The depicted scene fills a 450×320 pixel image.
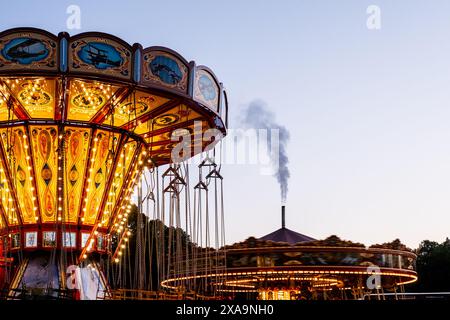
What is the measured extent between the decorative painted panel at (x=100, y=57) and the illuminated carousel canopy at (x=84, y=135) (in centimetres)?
3

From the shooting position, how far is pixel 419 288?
52.1 meters

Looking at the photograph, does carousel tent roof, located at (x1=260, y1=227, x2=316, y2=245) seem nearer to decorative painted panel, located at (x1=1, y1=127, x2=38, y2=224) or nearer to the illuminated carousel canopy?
the illuminated carousel canopy

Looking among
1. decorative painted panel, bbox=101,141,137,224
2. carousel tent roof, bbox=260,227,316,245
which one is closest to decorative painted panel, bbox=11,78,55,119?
decorative painted panel, bbox=101,141,137,224

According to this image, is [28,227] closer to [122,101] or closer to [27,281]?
[27,281]

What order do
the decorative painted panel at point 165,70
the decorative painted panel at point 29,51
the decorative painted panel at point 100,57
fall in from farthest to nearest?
1. the decorative painted panel at point 165,70
2. the decorative painted panel at point 100,57
3. the decorative painted panel at point 29,51

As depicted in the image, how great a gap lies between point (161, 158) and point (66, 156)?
5.65 metres

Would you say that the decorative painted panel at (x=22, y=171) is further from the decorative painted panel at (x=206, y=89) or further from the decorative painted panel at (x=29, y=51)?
the decorative painted panel at (x=206, y=89)

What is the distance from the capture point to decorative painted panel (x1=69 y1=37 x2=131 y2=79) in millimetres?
15242

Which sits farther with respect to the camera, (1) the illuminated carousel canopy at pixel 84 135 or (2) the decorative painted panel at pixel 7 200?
(2) the decorative painted panel at pixel 7 200

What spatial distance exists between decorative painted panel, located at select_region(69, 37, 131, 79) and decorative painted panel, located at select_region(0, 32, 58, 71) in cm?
43

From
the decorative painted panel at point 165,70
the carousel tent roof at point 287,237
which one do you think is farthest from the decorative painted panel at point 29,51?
the carousel tent roof at point 287,237

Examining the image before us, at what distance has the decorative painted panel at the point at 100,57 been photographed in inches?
600

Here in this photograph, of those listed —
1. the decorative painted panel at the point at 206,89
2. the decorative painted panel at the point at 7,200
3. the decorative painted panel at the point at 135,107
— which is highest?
the decorative painted panel at the point at 206,89
